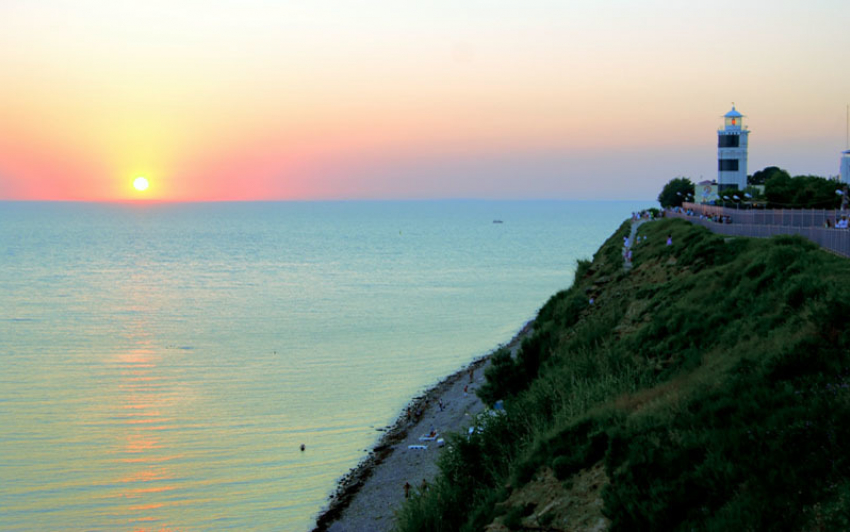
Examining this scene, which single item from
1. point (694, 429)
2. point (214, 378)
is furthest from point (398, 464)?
point (214, 378)

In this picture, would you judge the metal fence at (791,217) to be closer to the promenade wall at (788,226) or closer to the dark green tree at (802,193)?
the promenade wall at (788,226)

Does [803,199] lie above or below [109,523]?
above

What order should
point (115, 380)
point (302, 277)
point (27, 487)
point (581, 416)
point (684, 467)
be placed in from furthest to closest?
point (302, 277) < point (115, 380) < point (27, 487) < point (581, 416) < point (684, 467)

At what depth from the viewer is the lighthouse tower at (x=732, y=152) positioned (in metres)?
86.9

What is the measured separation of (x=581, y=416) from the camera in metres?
16.1

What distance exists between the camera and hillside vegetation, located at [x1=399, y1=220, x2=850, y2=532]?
38.3 ft

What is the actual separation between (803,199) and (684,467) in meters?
51.3

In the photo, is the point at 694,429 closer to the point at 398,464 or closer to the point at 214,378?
the point at 398,464

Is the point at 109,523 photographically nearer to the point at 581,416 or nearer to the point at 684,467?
the point at 581,416

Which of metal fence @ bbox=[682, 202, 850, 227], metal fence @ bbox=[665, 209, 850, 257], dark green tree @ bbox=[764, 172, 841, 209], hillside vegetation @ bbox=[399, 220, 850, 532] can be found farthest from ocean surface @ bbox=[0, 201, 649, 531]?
dark green tree @ bbox=[764, 172, 841, 209]

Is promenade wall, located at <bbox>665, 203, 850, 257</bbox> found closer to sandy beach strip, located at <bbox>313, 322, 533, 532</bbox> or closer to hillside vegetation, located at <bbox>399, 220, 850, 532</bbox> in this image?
hillside vegetation, located at <bbox>399, 220, 850, 532</bbox>

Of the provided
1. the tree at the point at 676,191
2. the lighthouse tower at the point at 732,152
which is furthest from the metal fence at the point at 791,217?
the tree at the point at 676,191

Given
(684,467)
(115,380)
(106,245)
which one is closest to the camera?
(684,467)

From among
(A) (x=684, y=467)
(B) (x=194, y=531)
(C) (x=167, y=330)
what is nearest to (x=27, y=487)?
(B) (x=194, y=531)
